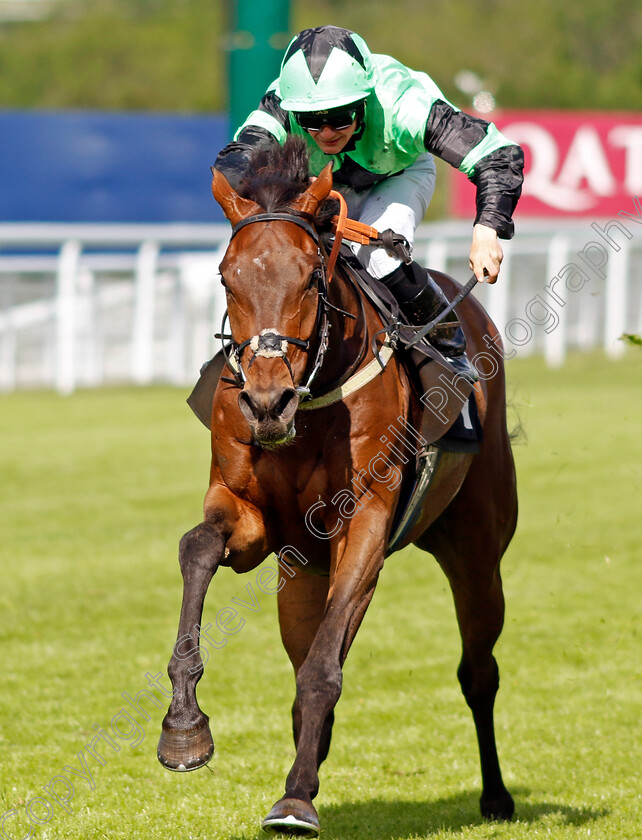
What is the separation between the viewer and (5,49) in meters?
57.6

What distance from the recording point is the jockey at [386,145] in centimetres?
399

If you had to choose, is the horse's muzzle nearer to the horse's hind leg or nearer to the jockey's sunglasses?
the jockey's sunglasses

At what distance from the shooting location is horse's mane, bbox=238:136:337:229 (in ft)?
12.2

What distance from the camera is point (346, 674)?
6.67 meters

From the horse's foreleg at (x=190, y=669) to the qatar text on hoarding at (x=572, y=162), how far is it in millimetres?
17457

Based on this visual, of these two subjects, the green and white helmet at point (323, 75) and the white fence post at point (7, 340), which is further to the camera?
the white fence post at point (7, 340)

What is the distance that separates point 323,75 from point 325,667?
1772mm

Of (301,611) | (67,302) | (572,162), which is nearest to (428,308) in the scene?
(301,611)

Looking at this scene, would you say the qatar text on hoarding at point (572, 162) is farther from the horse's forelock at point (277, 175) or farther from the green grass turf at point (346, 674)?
the horse's forelock at point (277, 175)

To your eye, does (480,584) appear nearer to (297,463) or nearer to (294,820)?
(297,463)

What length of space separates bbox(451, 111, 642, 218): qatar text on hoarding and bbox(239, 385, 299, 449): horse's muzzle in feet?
58.1

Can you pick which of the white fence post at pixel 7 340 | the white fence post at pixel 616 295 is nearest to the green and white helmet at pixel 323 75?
the white fence post at pixel 7 340

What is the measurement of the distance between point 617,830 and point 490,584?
3.28 ft

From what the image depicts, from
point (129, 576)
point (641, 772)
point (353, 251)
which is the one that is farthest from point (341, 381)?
point (129, 576)
